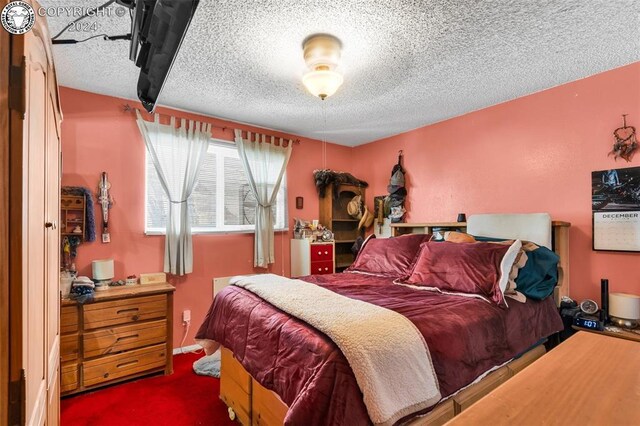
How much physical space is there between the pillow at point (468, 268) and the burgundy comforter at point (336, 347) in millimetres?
130

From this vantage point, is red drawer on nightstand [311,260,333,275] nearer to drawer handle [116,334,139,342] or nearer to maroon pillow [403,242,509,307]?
maroon pillow [403,242,509,307]

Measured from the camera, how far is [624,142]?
2.34 meters

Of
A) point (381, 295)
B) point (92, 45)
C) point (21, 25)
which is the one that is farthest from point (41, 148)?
point (381, 295)

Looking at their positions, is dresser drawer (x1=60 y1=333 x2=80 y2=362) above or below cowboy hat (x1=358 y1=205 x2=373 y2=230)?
below

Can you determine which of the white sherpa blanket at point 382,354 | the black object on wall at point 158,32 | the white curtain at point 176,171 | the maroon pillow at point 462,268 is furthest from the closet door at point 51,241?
the maroon pillow at point 462,268

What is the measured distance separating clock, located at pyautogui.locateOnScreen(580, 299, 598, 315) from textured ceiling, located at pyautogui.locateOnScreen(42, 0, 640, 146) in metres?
1.81

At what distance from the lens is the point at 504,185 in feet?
9.98

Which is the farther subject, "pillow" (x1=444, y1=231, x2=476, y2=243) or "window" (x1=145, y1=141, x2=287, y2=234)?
"window" (x1=145, y1=141, x2=287, y2=234)

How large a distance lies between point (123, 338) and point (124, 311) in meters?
0.22

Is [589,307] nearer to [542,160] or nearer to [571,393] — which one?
[542,160]

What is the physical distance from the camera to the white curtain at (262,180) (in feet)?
11.9

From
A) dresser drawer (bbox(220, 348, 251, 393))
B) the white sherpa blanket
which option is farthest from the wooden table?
dresser drawer (bbox(220, 348, 251, 393))

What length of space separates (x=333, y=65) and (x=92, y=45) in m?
1.62

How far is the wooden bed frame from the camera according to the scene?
1.54m
